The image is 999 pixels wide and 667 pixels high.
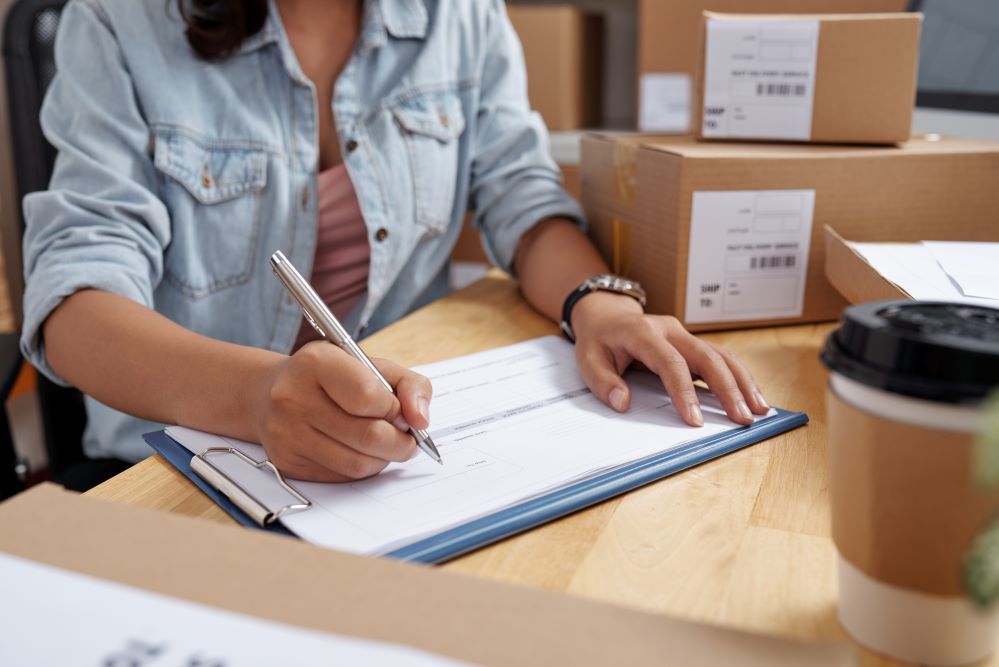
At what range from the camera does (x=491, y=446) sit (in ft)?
1.68

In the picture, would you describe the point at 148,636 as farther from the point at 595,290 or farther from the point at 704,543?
the point at 595,290

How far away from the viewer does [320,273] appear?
933mm

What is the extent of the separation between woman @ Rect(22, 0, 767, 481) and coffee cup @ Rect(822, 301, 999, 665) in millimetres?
230

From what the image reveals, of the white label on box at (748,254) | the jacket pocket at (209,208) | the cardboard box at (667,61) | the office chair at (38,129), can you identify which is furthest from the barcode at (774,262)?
the cardboard box at (667,61)

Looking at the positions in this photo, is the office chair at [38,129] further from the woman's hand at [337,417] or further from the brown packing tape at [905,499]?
the brown packing tape at [905,499]

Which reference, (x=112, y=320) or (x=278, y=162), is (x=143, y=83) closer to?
(x=278, y=162)

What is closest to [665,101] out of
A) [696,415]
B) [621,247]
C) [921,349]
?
[621,247]

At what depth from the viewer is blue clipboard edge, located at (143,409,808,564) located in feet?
1.31

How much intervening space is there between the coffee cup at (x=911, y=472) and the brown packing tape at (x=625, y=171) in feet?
1.67

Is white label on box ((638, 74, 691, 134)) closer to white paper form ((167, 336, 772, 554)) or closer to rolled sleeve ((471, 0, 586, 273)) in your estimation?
rolled sleeve ((471, 0, 586, 273))

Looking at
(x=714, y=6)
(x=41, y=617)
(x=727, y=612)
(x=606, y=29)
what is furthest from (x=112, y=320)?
(x=606, y=29)

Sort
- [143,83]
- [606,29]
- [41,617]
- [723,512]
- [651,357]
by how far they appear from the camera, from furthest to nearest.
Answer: [606,29] → [143,83] → [651,357] → [723,512] → [41,617]

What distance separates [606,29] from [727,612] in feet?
6.36

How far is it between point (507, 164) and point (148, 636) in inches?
30.2
